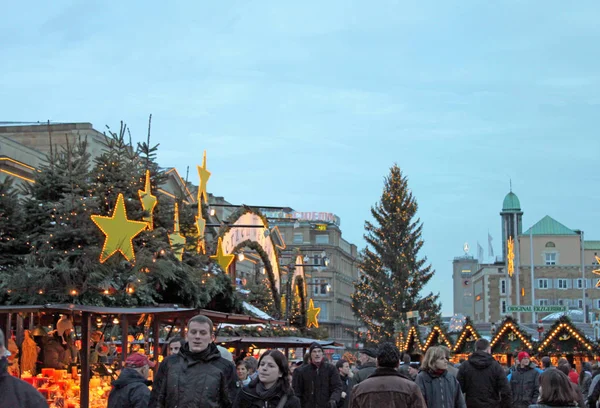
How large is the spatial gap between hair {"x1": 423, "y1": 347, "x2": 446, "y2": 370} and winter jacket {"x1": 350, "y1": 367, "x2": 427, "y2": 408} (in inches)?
97.1

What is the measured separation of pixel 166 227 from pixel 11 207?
14.1 ft

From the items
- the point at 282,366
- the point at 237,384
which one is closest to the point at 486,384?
the point at 282,366

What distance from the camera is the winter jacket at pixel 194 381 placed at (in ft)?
24.4

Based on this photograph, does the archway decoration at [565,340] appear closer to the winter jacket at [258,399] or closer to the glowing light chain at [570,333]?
the glowing light chain at [570,333]

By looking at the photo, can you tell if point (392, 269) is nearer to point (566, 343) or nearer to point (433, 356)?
point (566, 343)

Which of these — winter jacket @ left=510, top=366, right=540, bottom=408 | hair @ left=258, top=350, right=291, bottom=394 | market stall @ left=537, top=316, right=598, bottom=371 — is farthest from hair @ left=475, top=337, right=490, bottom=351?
market stall @ left=537, top=316, right=598, bottom=371

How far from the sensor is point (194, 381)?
7445 mm

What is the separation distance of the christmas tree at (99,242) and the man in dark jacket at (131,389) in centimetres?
1139

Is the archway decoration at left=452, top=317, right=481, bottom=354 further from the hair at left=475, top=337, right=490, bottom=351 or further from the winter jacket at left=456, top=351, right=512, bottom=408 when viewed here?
the winter jacket at left=456, top=351, right=512, bottom=408

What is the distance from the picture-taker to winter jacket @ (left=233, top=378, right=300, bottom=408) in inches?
304

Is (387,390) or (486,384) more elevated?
(387,390)

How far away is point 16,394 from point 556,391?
516 centimetres

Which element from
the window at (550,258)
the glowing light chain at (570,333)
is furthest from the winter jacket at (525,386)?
the window at (550,258)

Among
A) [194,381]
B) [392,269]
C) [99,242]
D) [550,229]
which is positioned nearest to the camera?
[194,381]
